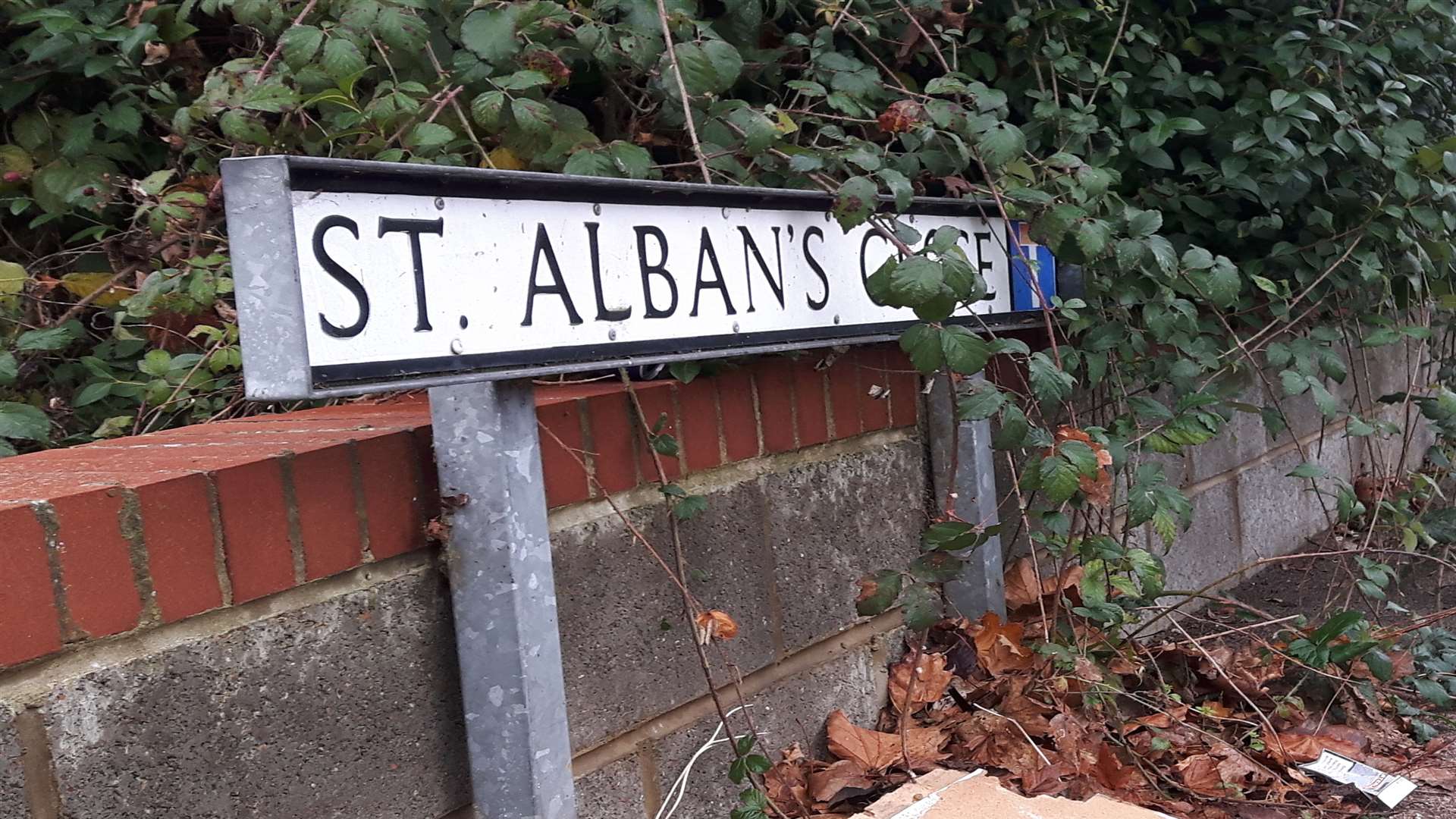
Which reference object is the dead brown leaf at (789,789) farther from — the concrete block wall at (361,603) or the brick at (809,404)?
the brick at (809,404)

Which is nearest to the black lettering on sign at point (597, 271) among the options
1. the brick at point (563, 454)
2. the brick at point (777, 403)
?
the brick at point (563, 454)

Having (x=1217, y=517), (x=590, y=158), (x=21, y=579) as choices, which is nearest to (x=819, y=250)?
(x=590, y=158)

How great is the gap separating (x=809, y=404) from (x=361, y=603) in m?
0.85

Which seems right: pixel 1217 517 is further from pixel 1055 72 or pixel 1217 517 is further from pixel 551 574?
pixel 551 574

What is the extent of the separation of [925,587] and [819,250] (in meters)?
0.53

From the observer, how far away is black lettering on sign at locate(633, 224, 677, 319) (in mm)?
1283

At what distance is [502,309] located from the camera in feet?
3.69

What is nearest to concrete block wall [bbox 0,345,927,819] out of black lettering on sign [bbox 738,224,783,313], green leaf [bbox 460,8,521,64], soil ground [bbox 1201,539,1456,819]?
black lettering on sign [bbox 738,224,783,313]

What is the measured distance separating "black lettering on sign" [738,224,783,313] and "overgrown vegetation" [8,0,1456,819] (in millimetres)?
130

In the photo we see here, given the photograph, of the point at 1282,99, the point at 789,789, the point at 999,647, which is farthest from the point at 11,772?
the point at 1282,99

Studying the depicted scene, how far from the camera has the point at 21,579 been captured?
3.17ft

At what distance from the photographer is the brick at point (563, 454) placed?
4.72 ft

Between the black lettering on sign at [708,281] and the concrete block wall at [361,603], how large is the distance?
232mm

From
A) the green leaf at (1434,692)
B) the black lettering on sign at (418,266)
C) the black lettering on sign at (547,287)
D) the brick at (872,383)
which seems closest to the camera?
the black lettering on sign at (418,266)
